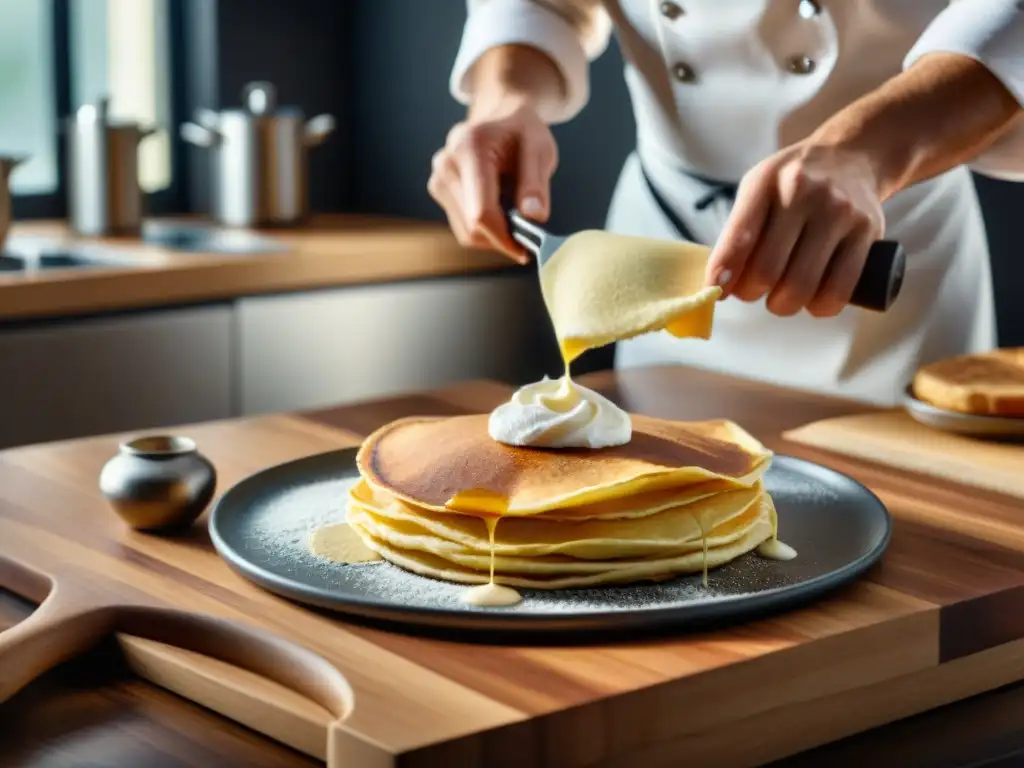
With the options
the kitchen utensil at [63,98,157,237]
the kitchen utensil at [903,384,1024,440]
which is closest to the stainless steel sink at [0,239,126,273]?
the kitchen utensil at [63,98,157,237]

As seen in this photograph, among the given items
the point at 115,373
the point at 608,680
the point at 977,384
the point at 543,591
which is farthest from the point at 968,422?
the point at 115,373

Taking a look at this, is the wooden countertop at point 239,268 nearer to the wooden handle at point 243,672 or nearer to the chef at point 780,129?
the chef at point 780,129

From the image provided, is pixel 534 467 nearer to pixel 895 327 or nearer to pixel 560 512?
pixel 560 512

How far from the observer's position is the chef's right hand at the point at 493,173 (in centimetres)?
172

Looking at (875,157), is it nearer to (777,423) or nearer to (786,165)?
(786,165)

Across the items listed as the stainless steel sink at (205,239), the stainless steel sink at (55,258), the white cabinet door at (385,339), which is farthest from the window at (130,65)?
the white cabinet door at (385,339)

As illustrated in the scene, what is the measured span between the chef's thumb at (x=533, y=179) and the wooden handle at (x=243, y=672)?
740 millimetres

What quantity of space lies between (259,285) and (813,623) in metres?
1.99

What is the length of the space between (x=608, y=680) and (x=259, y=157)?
263 centimetres

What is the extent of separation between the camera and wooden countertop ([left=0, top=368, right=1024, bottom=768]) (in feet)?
3.13

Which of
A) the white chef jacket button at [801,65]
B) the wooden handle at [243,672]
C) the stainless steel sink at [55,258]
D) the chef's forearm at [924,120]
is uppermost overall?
the white chef jacket button at [801,65]

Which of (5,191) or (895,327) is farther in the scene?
(5,191)

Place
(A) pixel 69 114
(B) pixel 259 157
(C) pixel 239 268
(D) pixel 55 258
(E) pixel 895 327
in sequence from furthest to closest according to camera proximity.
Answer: (A) pixel 69 114, (B) pixel 259 157, (D) pixel 55 258, (C) pixel 239 268, (E) pixel 895 327

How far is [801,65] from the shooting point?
6.52 feet
